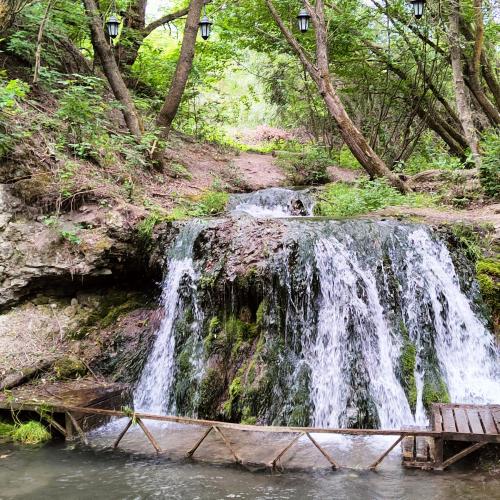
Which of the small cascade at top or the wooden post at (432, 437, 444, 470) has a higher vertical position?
the small cascade at top

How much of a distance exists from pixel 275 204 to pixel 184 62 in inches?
148

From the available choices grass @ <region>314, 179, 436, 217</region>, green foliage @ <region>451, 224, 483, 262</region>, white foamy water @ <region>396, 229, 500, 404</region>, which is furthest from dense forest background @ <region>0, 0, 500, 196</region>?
white foamy water @ <region>396, 229, 500, 404</region>

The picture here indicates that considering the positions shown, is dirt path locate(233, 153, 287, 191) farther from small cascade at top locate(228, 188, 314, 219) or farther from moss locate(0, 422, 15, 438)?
moss locate(0, 422, 15, 438)

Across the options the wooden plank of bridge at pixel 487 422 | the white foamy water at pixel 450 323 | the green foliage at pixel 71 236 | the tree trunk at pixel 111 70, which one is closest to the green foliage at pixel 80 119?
the tree trunk at pixel 111 70

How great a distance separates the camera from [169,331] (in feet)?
24.5

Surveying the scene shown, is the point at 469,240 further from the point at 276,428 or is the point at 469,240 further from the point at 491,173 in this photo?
the point at 276,428

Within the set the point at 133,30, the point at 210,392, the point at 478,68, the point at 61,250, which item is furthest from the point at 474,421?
the point at 133,30

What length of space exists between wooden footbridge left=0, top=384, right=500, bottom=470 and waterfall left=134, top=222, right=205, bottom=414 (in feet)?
1.38

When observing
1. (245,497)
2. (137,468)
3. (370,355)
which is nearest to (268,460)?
(245,497)

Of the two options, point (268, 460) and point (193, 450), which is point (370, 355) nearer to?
point (268, 460)

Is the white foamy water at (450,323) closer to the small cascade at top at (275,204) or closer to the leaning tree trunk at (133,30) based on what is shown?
the small cascade at top at (275,204)

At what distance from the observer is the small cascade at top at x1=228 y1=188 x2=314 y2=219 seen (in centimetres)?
1077

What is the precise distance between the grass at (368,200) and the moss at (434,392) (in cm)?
405

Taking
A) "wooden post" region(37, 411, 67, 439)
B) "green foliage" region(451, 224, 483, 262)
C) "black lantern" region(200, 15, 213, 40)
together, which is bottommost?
"wooden post" region(37, 411, 67, 439)
